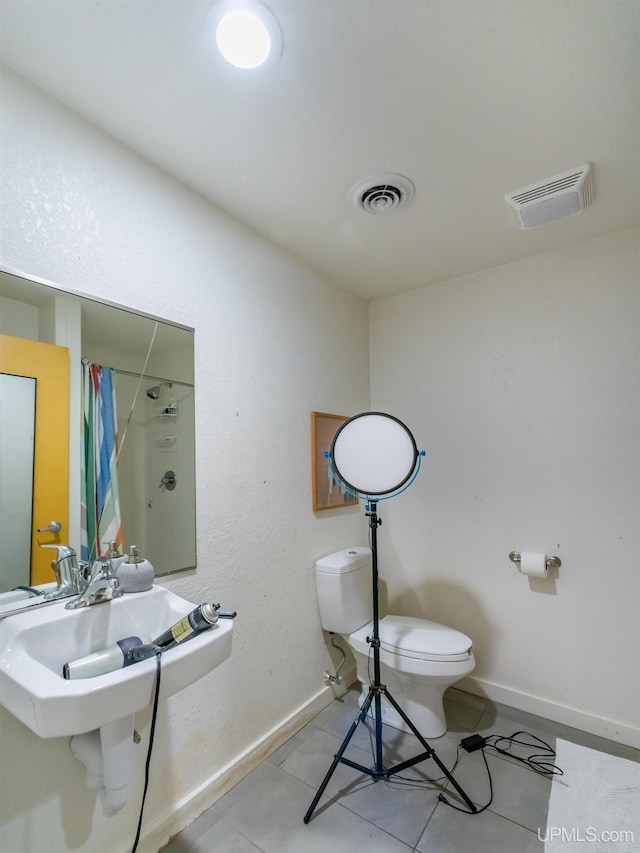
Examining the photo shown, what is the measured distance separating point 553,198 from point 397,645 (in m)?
1.97

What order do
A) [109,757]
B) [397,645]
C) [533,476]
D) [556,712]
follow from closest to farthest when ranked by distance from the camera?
[109,757]
[397,645]
[556,712]
[533,476]

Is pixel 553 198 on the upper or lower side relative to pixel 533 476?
upper

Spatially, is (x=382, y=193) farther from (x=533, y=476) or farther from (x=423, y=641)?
(x=423, y=641)

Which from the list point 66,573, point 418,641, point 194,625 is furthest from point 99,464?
point 418,641

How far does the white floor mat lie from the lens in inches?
50.0

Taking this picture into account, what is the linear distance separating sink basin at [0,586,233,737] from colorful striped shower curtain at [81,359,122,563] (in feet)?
0.64

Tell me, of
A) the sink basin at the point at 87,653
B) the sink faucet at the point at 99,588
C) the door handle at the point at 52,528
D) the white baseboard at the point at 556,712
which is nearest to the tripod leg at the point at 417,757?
the white baseboard at the point at 556,712

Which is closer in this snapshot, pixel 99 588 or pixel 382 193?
pixel 99 588

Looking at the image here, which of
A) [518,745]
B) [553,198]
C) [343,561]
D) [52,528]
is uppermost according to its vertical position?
[553,198]

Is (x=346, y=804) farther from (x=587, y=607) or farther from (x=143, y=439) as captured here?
(x=143, y=439)

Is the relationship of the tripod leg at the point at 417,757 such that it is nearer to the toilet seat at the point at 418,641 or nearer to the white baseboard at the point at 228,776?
the toilet seat at the point at 418,641

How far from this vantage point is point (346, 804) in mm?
1426

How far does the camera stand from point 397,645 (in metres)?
1.71

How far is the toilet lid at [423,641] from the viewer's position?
1651mm
